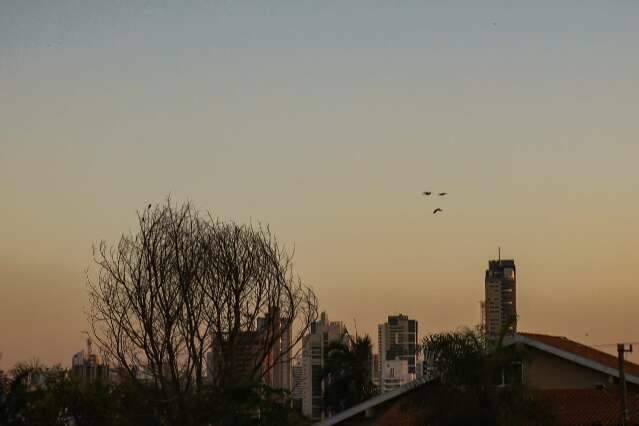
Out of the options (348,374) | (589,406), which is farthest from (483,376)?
(348,374)

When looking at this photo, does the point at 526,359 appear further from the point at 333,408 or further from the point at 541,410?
the point at 333,408

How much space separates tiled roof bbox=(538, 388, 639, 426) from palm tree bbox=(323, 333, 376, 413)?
25730 millimetres

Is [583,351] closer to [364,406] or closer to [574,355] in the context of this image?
[574,355]

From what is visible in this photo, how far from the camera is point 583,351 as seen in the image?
50.6m

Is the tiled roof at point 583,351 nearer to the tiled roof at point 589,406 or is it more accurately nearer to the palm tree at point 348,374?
the tiled roof at point 589,406

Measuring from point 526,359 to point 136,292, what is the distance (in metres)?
13.9

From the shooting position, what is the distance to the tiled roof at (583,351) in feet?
158

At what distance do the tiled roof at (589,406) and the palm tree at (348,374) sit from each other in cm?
2573

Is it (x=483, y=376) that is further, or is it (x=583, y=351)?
(x=583, y=351)

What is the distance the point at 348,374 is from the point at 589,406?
27560 millimetres

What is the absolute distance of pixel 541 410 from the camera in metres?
41.8

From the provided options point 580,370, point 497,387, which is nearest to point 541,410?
point 497,387

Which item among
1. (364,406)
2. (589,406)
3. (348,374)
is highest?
(348,374)

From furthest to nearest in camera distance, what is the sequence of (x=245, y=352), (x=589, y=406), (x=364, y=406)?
(x=245, y=352), (x=364, y=406), (x=589, y=406)
